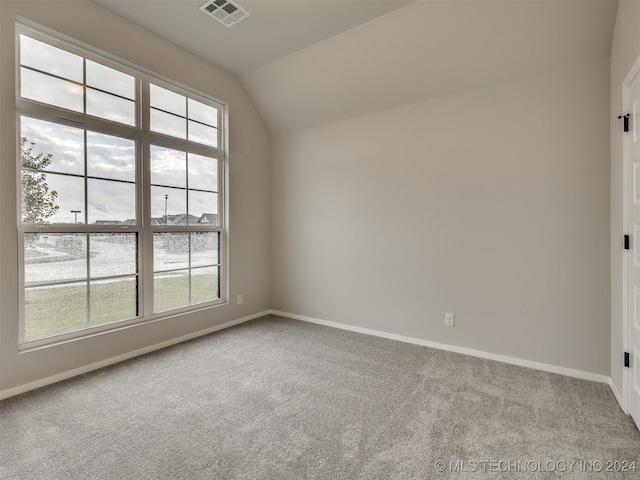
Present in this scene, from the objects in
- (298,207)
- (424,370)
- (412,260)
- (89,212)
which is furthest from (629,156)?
(89,212)

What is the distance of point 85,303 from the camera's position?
9.04 ft

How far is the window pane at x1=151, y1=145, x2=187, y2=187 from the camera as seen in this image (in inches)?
128

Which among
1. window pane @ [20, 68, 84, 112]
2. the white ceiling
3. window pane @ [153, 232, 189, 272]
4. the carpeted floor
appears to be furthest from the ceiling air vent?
the carpeted floor

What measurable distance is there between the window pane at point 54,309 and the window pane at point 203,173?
1.54m

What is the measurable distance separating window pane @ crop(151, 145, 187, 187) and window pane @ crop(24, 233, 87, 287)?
914mm

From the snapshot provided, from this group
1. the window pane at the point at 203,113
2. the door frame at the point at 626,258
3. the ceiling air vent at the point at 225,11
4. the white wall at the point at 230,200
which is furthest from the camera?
the window pane at the point at 203,113

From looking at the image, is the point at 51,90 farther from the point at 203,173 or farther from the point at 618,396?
the point at 618,396

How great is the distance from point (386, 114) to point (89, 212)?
10.2 ft

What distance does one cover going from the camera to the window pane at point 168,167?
3.26 meters

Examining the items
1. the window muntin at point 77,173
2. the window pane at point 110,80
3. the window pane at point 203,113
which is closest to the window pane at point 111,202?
the window muntin at point 77,173

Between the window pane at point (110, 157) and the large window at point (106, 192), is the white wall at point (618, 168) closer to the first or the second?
the large window at point (106, 192)

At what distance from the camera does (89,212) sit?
2.77 metres

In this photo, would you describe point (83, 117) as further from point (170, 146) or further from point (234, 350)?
point (234, 350)

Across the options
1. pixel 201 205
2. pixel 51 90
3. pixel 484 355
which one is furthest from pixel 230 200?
pixel 484 355
